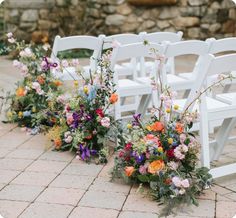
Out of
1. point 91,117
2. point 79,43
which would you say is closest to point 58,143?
point 91,117

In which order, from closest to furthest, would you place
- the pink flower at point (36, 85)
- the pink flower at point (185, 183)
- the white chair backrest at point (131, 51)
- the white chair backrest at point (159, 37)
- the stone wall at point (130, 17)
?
1. the pink flower at point (185, 183)
2. the white chair backrest at point (131, 51)
3. the pink flower at point (36, 85)
4. the white chair backrest at point (159, 37)
5. the stone wall at point (130, 17)

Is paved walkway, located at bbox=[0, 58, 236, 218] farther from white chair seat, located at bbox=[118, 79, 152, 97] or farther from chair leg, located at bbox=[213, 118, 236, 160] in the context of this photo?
white chair seat, located at bbox=[118, 79, 152, 97]

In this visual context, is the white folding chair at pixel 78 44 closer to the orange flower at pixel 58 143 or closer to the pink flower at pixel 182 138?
the orange flower at pixel 58 143

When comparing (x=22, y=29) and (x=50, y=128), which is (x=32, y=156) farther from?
(x=22, y=29)

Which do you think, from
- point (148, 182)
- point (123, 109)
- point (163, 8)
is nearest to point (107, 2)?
point (163, 8)

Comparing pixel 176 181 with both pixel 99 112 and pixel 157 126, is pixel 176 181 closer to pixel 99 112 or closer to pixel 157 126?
pixel 157 126

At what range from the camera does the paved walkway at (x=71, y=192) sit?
2.97 metres

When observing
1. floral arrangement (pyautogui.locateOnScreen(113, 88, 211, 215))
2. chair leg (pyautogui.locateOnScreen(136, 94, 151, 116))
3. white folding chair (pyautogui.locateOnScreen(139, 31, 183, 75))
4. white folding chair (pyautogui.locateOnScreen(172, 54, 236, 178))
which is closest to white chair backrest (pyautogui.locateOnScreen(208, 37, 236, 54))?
white folding chair (pyautogui.locateOnScreen(172, 54, 236, 178))

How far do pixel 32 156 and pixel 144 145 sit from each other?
1131 mm

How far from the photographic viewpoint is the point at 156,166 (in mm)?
3096

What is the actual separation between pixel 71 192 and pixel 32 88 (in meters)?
1.71

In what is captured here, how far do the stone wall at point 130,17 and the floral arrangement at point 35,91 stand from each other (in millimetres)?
4568

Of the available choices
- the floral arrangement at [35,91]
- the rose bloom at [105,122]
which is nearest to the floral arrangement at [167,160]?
the rose bloom at [105,122]

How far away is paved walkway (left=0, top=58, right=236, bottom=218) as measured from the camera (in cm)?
297
